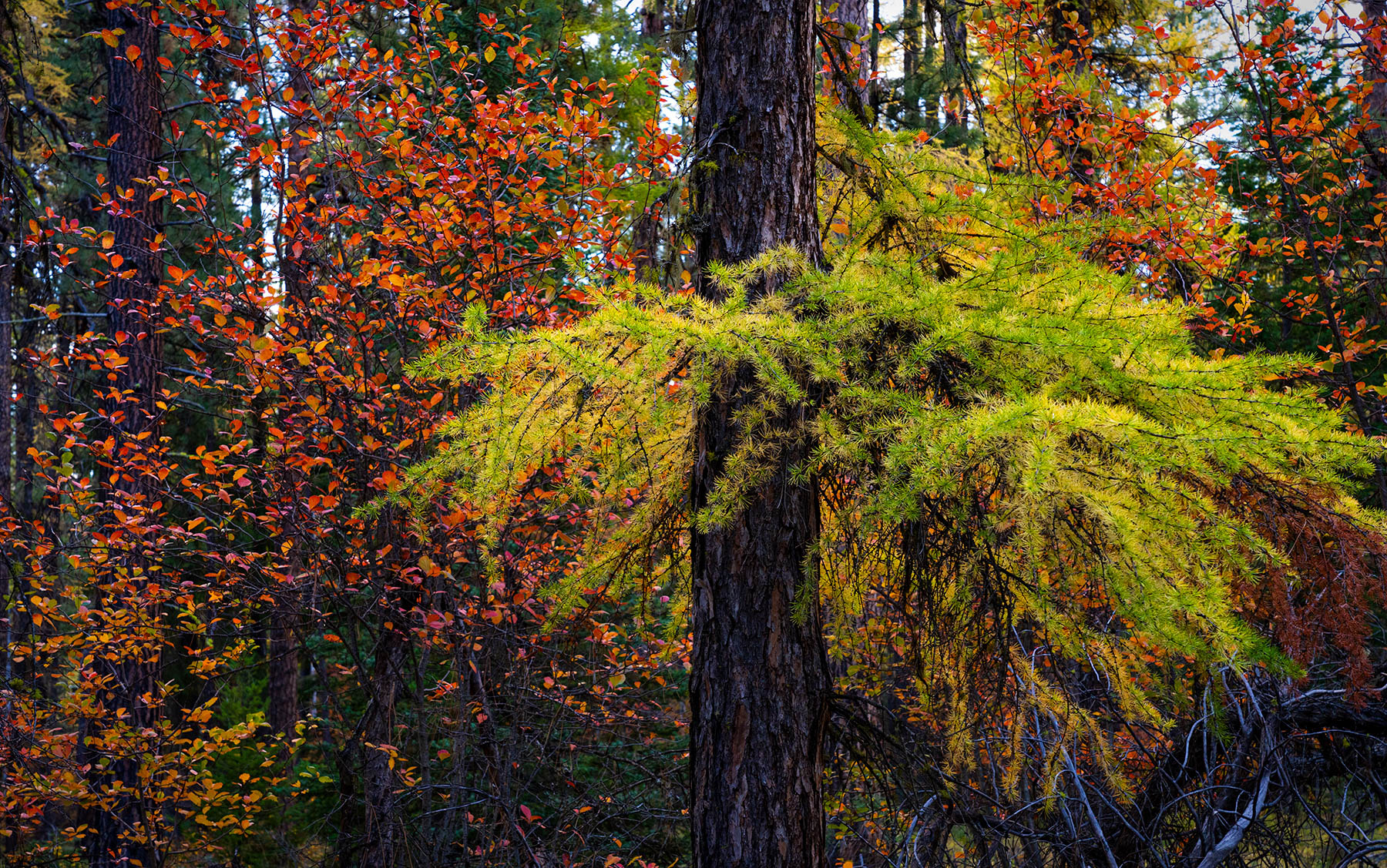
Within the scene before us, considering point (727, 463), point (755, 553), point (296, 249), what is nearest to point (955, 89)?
point (296, 249)

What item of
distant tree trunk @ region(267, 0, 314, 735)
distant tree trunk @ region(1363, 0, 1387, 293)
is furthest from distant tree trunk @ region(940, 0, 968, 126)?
distant tree trunk @ region(267, 0, 314, 735)

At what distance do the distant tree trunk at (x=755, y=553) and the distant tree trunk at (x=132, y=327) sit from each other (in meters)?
4.25

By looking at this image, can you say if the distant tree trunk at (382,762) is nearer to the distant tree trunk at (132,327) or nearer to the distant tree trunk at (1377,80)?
the distant tree trunk at (132,327)

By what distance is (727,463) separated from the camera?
2.96 meters

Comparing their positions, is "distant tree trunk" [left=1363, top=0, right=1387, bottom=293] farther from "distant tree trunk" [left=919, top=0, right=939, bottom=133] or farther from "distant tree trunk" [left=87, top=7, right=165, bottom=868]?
"distant tree trunk" [left=87, top=7, right=165, bottom=868]

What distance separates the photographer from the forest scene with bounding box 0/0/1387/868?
8.58 ft

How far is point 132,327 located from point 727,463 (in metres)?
6.53

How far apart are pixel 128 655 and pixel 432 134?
452 cm

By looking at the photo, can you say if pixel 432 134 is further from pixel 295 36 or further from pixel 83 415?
pixel 83 415

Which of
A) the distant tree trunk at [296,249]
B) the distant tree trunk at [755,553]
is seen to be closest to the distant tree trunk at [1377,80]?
the distant tree trunk at [755,553]

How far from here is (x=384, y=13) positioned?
28.4ft

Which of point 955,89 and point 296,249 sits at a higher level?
point 955,89

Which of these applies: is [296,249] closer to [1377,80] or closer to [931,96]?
[1377,80]

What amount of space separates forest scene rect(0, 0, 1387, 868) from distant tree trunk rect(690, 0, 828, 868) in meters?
0.02
